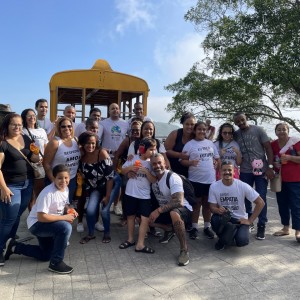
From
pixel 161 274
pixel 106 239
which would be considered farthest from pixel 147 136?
pixel 161 274

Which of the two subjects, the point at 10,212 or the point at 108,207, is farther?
the point at 108,207

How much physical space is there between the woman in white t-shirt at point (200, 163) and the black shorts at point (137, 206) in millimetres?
795

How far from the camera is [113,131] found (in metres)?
5.50

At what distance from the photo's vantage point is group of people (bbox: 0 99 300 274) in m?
3.56

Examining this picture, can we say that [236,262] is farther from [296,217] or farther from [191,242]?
[296,217]

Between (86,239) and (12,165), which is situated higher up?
(12,165)

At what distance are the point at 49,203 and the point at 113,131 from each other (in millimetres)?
2273

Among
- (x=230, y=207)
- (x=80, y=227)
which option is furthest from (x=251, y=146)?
(x=80, y=227)

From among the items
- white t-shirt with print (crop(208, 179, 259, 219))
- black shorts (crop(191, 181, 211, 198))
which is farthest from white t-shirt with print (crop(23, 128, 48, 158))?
white t-shirt with print (crop(208, 179, 259, 219))

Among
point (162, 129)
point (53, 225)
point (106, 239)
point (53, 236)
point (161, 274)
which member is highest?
point (162, 129)

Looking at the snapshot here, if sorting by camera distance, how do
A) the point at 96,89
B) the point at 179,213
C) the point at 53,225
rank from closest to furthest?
the point at 53,225, the point at 179,213, the point at 96,89

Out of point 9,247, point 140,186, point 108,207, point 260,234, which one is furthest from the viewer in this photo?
point 260,234

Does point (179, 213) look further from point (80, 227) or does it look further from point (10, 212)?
point (10, 212)

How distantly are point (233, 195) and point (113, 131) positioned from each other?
2293 millimetres
